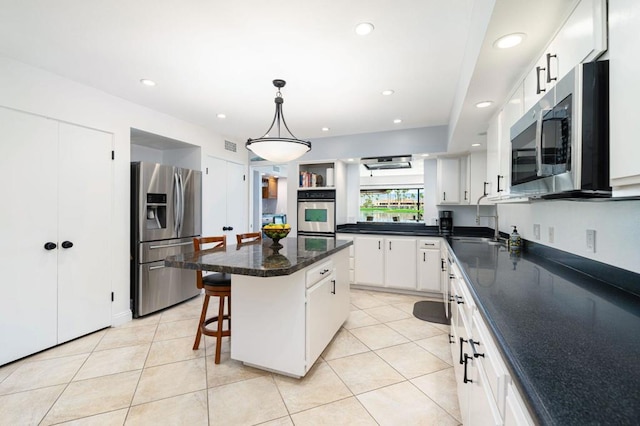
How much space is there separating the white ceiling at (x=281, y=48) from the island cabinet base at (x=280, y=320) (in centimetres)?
172

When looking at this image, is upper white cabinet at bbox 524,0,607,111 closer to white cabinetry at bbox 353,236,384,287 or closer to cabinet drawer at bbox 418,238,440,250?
cabinet drawer at bbox 418,238,440,250

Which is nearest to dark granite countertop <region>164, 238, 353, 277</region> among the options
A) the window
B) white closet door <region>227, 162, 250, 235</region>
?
white closet door <region>227, 162, 250, 235</region>

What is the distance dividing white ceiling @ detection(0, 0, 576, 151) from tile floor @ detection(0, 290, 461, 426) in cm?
217

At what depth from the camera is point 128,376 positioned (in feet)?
7.03

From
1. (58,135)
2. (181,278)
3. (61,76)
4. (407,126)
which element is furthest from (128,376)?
(407,126)

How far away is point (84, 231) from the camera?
9.46 feet

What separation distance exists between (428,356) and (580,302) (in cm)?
151

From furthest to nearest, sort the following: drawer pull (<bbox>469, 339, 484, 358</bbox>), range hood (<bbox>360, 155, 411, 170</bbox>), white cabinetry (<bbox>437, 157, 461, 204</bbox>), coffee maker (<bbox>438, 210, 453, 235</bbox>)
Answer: range hood (<bbox>360, 155, 411, 170</bbox>) → coffee maker (<bbox>438, 210, 453, 235</bbox>) → white cabinetry (<bbox>437, 157, 461, 204</bbox>) → drawer pull (<bbox>469, 339, 484, 358</bbox>)

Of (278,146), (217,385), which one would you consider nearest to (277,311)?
(217,385)

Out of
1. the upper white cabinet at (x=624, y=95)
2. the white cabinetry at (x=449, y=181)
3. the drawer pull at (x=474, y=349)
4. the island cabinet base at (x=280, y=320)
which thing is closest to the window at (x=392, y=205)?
the white cabinetry at (x=449, y=181)

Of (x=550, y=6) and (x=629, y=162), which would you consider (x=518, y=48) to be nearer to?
(x=550, y=6)

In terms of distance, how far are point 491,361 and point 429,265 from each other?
128 inches

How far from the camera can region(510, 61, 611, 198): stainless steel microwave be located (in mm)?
972

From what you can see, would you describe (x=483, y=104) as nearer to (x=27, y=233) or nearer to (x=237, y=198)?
(x=237, y=198)
